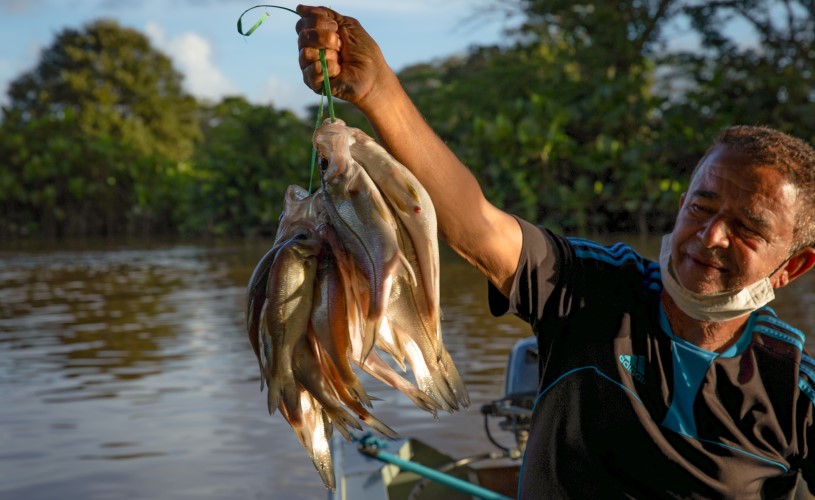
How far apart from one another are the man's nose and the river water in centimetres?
236

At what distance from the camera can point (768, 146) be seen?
2.26 m

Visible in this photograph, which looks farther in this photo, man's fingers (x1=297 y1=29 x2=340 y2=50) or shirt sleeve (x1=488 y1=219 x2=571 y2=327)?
shirt sleeve (x1=488 y1=219 x2=571 y2=327)

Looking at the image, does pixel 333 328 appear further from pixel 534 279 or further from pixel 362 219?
pixel 534 279

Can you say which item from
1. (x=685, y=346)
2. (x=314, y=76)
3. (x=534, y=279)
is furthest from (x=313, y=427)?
(x=685, y=346)

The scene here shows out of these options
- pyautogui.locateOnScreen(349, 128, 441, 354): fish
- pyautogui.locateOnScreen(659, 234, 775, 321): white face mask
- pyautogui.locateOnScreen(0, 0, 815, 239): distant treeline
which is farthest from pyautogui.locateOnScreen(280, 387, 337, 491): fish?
pyautogui.locateOnScreen(0, 0, 815, 239): distant treeline

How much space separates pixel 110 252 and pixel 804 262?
2549 centimetres

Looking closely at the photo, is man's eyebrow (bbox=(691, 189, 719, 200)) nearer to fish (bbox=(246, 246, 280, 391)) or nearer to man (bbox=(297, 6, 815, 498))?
man (bbox=(297, 6, 815, 498))

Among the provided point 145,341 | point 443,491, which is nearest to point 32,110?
point 145,341

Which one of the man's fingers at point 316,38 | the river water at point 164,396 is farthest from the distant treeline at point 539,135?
the man's fingers at point 316,38

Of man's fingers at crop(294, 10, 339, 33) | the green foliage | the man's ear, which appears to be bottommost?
the man's ear

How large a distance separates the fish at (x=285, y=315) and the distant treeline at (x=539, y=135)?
1232 cm

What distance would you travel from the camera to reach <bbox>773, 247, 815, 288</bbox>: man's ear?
2.40m

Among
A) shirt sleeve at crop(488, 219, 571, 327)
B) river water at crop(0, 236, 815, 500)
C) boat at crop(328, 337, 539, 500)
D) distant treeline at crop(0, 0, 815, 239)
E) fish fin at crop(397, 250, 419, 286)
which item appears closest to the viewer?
Result: fish fin at crop(397, 250, 419, 286)

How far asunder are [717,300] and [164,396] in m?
6.53
